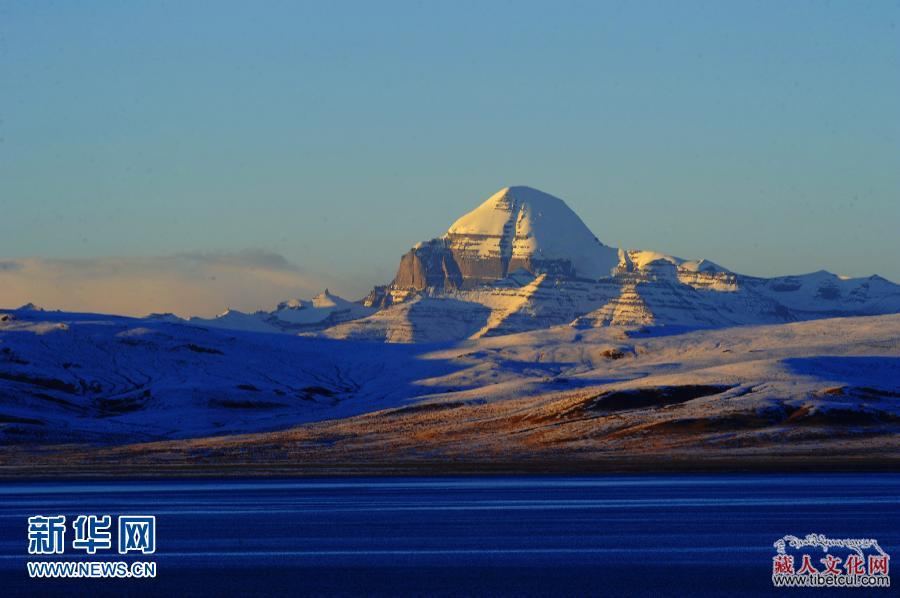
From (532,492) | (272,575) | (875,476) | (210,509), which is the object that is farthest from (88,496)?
(875,476)

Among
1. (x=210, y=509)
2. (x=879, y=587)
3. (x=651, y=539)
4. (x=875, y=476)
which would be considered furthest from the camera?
(x=875, y=476)

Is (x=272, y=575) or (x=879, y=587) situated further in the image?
(x=272, y=575)

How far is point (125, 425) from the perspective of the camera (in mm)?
189875

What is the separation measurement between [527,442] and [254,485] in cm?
5658

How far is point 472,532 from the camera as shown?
185 feet

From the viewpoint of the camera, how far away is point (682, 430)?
13950 centimetres

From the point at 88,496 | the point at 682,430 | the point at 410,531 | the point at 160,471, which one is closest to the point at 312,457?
the point at 160,471

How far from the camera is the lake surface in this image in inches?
1731

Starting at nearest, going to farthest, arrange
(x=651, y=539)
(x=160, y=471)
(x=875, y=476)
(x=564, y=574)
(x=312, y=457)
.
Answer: (x=564, y=574)
(x=651, y=539)
(x=875, y=476)
(x=160, y=471)
(x=312, y=457)

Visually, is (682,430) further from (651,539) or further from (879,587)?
(879,587)

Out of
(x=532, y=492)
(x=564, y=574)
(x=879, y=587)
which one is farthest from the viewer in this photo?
(x=532, y=492)

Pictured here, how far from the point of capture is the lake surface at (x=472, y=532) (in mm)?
43969

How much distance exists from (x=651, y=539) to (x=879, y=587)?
12899 millimetres

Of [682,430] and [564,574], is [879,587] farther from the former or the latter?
[682,430]
